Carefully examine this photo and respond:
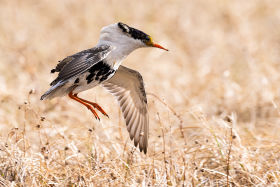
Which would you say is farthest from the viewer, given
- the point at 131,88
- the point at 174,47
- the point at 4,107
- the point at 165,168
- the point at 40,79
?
the point at 174,47

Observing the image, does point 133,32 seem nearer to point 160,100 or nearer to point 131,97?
point 160,100

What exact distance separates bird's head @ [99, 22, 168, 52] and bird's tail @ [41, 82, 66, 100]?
63cm

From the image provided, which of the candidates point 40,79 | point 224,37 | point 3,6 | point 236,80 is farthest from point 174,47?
point 3,6

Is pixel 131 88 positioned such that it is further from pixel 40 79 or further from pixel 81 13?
pixel 81 13

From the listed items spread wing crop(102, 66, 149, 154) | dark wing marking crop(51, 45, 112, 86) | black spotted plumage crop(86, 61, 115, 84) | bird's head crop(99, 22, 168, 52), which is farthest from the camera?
spread wing crop(102, 66, 149, 154)

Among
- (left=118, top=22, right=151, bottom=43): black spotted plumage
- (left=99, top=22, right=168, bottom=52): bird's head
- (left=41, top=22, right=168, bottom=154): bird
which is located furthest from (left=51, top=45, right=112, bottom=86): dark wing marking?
(left=118, top=22, right=151, bottom=43): black spotted plumage

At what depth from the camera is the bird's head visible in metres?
5.13

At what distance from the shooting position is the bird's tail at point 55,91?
4.86 meters

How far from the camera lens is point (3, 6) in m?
11.8

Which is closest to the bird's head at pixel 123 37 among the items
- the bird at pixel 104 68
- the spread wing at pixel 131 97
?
the bird at pixel 104 68

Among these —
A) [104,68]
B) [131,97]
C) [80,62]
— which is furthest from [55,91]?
[131,97]

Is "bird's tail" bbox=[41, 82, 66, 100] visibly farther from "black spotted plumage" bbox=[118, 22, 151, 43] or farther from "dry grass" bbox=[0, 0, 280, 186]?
"black spotted plumage" bbox=[118, 22, 151, 43]

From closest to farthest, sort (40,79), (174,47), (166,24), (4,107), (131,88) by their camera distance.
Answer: (131,88) < (4,107) < (40,79) < (174,47) < (166,24)

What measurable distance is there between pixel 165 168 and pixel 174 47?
20.0 feet
